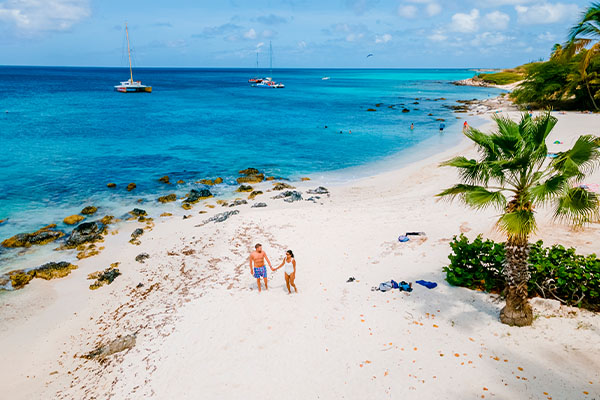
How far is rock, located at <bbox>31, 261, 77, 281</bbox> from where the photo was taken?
1474 centimetres

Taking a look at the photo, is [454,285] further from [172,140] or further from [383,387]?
[172,140]

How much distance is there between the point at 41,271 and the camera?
14.9 meters

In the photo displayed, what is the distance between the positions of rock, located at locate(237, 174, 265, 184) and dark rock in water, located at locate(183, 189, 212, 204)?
359 centimetres

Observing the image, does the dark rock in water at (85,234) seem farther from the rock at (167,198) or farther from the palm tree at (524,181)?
the palm tree at (524,181)

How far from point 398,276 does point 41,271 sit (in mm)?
15166

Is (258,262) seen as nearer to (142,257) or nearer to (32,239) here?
(142,257)

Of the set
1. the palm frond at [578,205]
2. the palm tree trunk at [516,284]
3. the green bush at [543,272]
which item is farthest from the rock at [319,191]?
the palm frond at [578,205]

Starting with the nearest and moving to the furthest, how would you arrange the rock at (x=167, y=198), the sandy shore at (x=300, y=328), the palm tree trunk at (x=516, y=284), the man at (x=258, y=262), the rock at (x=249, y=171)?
1. the sandy shore at (x=300, y=328)
2. the palm tree trunk at (x=516, y=284)
3. the man at (x=258, y=262)
4. the rock at (x=167, y=198)
5. the rock at (x=249, y=171)

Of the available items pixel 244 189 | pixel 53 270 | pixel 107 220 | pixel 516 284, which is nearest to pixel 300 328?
pixel 516 284

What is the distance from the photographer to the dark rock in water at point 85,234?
57.5ft

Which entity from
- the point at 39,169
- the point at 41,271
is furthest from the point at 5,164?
the point at 41,271

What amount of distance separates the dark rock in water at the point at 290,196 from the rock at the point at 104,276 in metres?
10.8

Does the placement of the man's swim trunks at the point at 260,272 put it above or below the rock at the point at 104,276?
above

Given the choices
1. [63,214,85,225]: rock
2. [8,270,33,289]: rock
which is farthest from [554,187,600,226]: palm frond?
[63,214,85,225]: rock
